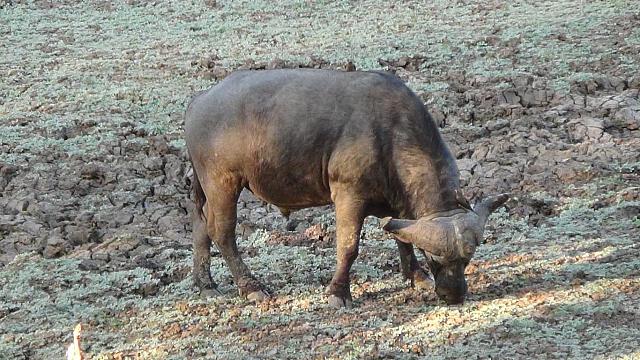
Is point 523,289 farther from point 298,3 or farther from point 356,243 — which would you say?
point 298,3

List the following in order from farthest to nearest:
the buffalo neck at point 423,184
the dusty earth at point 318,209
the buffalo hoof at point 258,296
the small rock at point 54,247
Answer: the small rock at point 54,247 → the buffalo hoof at point 258,296 → the buffalo neck at point 423,184 → the dusty earth at point 318,209

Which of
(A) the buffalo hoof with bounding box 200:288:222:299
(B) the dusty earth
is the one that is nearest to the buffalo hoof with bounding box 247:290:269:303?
(B) the dusty earth

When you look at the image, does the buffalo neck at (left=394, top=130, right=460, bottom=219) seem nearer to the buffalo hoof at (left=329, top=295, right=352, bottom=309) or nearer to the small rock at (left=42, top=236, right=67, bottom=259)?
the buffalo hoof at (left=329, top=295, right=352, bottom=309)

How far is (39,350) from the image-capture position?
775 cm

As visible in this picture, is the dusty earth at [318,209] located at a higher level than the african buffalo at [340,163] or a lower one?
lower

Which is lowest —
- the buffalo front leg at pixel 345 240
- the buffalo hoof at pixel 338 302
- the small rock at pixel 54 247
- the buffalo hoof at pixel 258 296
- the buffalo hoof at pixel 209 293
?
the small rock at pixel 54 247

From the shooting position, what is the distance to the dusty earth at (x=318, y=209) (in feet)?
25.0

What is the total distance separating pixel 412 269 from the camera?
28.2 feet

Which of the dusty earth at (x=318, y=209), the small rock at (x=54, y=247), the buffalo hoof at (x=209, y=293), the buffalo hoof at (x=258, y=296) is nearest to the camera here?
the dusty earth at (x=318, y=209)

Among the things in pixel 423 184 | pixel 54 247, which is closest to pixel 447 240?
pixel 423 184

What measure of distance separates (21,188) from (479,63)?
759 cm

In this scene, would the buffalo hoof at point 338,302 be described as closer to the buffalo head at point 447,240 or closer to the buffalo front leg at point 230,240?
the buffalo front leg at point 230,240

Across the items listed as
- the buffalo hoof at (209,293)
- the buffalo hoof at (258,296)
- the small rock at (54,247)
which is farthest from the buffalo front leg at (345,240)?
the small rock at (54,247)

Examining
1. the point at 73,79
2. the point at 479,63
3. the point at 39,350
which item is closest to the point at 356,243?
the point at 39,350
